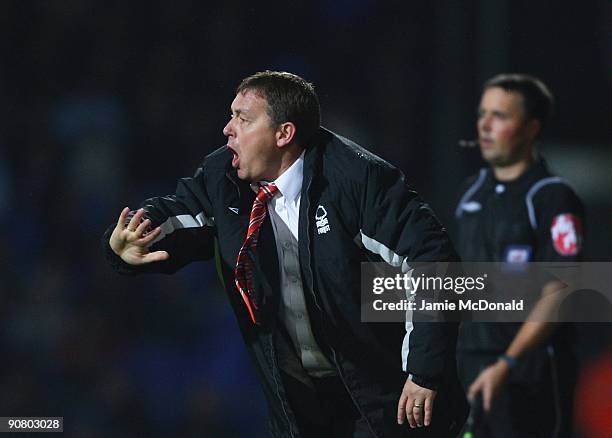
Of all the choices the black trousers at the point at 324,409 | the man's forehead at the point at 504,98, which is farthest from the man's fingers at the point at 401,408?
the man's forehead at the point at 504,98

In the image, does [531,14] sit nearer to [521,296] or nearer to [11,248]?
[521,296]

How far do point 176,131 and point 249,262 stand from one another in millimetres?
3551

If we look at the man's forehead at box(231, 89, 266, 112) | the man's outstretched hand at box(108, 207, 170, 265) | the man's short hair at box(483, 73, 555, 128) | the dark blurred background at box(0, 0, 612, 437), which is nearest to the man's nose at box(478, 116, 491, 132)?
the man's short hair at box(483, 73, 555, 128)

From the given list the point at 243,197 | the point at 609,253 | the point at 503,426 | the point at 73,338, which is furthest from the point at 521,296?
the point at 73,338

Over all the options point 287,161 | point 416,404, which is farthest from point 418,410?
point 287,161

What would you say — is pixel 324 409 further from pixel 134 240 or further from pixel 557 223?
pixel 557 223

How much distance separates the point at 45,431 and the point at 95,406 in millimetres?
346

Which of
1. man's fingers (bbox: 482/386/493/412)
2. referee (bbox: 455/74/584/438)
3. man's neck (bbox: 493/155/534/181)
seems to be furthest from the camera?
man's neck (bbox: 493/155/534/181)

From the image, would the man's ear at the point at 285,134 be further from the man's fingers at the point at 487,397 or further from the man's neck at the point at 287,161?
the man's fingers at the point at 487,397

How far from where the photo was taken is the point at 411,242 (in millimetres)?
3238

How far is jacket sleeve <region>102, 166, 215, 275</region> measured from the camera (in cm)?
336

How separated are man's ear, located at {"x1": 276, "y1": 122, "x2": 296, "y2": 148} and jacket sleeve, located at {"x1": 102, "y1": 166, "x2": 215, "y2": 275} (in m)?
0.29

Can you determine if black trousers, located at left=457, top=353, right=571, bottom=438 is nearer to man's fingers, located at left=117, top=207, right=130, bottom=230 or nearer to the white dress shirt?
the white dress shirt

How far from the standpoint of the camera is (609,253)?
21.3 ft
